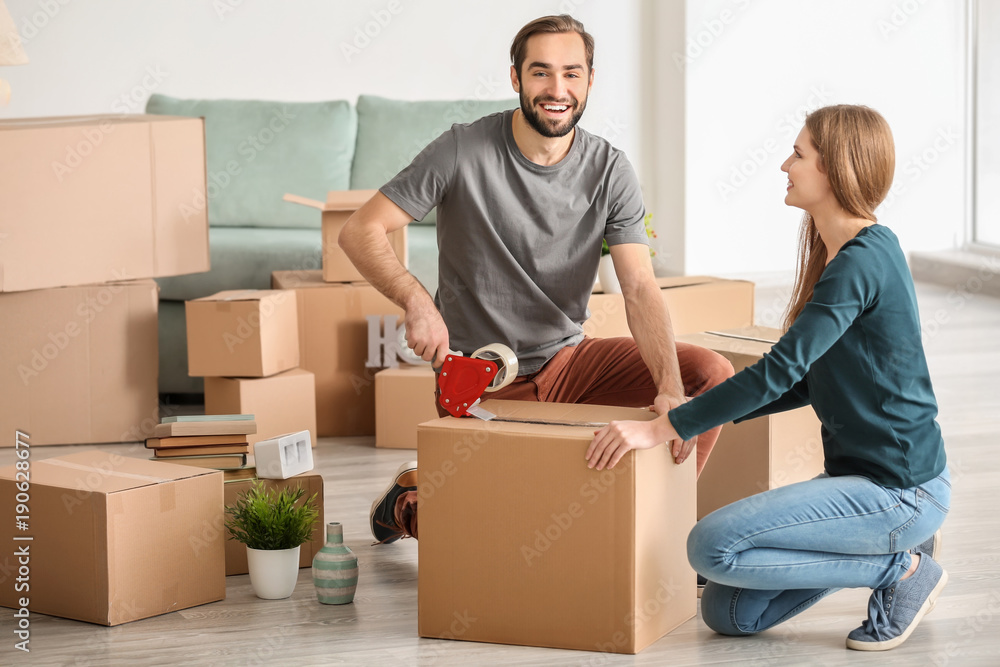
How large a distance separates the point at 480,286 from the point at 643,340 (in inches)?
12.9

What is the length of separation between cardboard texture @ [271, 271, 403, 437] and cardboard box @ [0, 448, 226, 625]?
126cm

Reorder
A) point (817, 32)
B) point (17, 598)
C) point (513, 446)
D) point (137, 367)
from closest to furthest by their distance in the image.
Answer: point (513, 446), point (17, 598), point (137, 367), point (817, 32)

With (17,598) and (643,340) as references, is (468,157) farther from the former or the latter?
(17,598)

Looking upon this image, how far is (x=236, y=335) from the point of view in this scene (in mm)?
3090

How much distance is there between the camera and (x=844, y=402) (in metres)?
1.77

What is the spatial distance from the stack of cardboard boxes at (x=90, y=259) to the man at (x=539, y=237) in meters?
1.30

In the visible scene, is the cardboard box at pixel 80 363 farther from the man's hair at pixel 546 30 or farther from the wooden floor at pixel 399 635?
the man's hair at pixel 546 30

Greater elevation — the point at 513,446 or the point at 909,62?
the point at 909,62

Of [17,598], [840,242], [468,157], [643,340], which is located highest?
[468,157]

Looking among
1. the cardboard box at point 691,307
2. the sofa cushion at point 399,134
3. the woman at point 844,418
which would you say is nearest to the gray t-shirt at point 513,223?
the woman at point 844,418

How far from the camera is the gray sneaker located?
1831 mm

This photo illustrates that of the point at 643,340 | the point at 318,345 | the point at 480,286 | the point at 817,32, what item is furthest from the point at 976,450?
the point at 817,32

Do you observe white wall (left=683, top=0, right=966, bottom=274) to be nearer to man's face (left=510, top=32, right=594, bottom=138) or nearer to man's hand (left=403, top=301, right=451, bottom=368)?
man's face (left=510, top=32, right=594, bottom=138)

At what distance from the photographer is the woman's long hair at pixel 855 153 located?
5.77 feet
